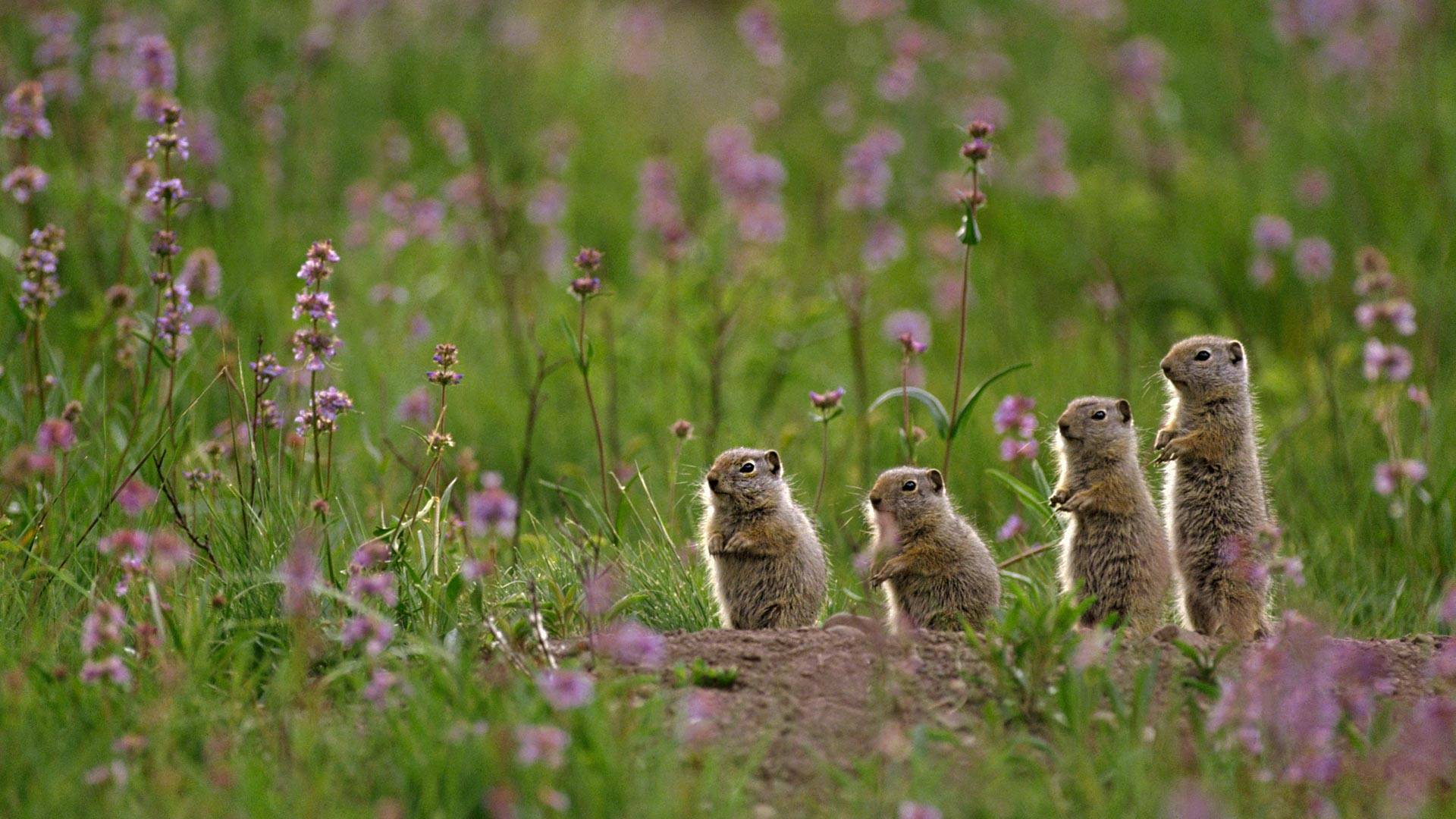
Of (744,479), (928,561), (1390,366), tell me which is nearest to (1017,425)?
(928,561)

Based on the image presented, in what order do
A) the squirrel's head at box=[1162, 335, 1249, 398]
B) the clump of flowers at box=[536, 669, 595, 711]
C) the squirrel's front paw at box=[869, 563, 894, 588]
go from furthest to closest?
the squirrel's head at box=[1162, 335, 1249, 398], the squirrel's front paw at box=[869, 563, 894, 588], the clump of flowers at box=[536, 669, 595, 711]

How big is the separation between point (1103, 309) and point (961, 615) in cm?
204

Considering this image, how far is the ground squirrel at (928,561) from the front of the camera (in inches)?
187

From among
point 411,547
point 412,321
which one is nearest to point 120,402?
point 412,321

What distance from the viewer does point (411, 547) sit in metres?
4.68

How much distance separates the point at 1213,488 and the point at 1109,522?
0.38m

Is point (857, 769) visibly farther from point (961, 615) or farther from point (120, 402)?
point (120, 402)

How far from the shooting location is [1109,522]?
4816 millimetres

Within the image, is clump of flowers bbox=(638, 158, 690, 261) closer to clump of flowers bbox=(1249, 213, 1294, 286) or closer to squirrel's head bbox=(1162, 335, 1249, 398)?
clump of flowers bbox=(1249, 213, 1294, 286)

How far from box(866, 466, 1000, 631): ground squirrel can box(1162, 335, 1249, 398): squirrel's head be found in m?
0.85

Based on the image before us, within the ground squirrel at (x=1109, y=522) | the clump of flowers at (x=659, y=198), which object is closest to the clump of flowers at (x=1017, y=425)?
the ground squirrel at (x=1109, y=522)

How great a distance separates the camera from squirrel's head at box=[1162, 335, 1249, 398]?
16.5 feet

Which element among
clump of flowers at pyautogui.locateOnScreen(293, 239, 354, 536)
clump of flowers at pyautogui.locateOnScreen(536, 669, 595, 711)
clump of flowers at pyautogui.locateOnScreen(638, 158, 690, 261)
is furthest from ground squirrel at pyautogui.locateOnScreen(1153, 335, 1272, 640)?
clump of flowers at pyautogui.locateOnScreen(638, 158, 690, 261)

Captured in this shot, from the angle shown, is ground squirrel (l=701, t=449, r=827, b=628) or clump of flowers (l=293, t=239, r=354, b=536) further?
ground squirrel (l=701, t=449, r=827, b=628)
